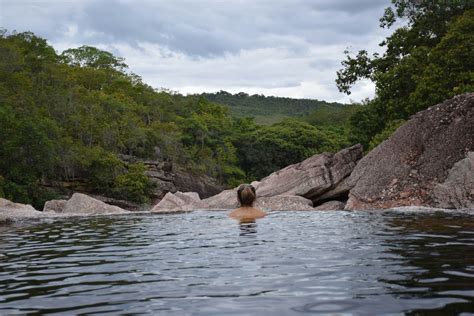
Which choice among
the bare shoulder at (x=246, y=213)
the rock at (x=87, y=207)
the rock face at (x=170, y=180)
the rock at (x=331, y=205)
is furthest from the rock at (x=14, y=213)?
the rock face at (x=170, y=180)

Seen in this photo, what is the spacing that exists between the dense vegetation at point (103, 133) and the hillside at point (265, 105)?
70.2 metres

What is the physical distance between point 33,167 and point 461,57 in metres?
27.8

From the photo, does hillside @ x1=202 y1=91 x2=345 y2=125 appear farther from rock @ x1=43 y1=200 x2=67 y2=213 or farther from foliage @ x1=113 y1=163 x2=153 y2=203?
rock @ x1=43 y1=200 x2=67 y2=213

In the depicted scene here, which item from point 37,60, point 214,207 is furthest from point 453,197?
point 37,60

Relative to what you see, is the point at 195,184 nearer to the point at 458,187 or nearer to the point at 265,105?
the point at 458,187

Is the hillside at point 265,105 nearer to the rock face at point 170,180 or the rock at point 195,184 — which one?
the rock at point 195,184

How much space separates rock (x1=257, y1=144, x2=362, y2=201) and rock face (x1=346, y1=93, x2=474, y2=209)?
3198 millimetres

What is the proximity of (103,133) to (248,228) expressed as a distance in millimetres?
41378

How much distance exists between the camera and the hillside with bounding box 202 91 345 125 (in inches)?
6260

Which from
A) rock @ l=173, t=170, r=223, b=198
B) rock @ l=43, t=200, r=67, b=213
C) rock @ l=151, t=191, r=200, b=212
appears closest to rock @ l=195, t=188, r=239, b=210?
rock @ l=151, t=191, r=200, b=212

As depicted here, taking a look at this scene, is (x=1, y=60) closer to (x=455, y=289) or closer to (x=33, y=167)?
(x=33, y=167)

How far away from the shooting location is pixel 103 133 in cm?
5159

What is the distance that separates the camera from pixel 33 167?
38094mm

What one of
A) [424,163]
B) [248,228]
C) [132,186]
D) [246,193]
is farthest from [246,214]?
[132,186]
